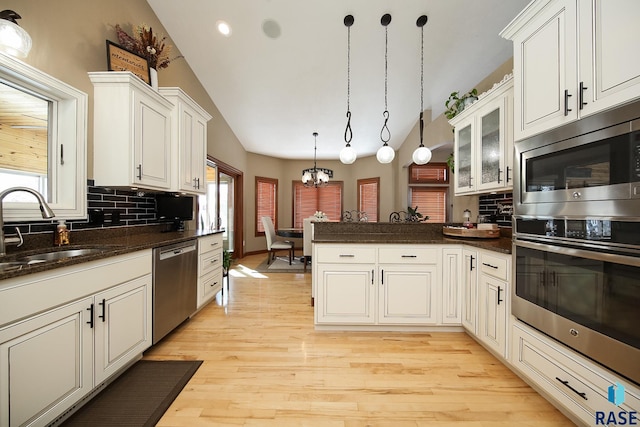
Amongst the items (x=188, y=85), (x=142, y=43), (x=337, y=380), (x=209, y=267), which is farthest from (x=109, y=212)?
(x=337, y=380)

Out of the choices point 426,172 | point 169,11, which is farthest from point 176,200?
point 426,172

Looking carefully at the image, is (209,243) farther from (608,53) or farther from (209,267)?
(608,53)

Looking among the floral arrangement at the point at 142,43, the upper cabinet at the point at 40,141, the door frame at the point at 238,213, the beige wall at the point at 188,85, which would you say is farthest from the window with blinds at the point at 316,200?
the upper cabinet at the point at 40,141

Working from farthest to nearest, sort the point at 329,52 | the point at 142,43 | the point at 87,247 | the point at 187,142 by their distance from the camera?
the point at 329,52, the point at 187,142, the point at 142,43, the point at 87,247

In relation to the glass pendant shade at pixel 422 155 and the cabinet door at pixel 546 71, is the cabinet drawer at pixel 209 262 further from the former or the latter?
the cabinet door at pixel 546 71

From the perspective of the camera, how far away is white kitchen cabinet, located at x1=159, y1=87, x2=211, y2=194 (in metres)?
2.54

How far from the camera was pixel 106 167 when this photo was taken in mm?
2027

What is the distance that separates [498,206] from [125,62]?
387 centimetres

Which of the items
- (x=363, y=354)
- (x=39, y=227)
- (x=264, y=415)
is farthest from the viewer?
(x=363, y=354)

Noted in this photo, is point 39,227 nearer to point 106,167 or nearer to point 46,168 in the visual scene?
point 46,168

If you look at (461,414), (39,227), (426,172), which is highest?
(426,172)

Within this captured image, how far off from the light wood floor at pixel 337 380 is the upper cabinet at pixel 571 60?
1.64 meters

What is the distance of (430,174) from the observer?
5867 mm

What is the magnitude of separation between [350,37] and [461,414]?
3773mm
